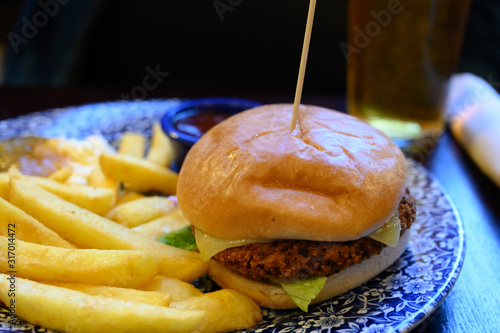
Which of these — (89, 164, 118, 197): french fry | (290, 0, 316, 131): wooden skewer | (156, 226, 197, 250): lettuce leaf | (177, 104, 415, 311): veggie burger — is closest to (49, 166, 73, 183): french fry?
(89, 164, 118, 197): french fry

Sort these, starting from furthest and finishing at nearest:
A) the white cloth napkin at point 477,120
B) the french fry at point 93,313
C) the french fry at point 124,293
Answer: the white cloth napkin at point 477,120 → the french fry at point 124,293 → the french fry at point 93,313

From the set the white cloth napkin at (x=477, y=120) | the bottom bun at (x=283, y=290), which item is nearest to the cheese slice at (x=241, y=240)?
the bottom bun at (x=283, y=290)

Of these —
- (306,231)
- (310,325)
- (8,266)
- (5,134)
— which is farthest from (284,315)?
(5,134)

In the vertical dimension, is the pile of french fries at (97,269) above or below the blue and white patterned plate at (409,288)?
above

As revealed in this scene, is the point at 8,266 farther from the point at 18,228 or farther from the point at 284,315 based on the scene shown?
the point at 284,315

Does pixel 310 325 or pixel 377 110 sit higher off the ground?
pixel 377 110

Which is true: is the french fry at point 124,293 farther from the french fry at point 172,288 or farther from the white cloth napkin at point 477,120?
the white cloth napkin at point 477,120
